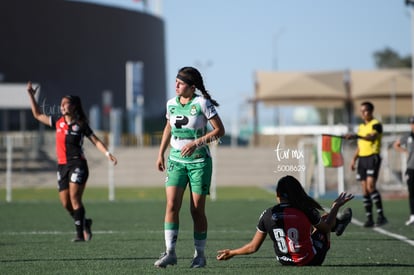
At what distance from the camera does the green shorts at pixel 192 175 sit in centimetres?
Answer: 1090

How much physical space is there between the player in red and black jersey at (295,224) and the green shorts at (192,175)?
0.77 metres

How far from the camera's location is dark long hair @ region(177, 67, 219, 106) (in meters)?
10.8

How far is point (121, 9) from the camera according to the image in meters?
93.4

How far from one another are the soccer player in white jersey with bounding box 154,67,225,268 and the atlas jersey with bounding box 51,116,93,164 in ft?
12.8

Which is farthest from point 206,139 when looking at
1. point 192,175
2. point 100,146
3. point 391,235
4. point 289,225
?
point 391,235

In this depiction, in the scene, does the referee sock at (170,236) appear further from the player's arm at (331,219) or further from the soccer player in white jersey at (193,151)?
the player's arm at (331,219)

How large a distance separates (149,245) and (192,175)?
3.18m

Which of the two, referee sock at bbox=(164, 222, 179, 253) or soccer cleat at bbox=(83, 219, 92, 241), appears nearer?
referee sock at bbox=(164, 222, 179, 253)

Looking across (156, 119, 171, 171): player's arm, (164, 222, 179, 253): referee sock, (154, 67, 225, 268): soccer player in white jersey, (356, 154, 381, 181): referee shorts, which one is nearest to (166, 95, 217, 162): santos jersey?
(154, 67, 225, 268): soccer player in white jersey

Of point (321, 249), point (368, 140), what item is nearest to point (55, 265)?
point (321, 249)

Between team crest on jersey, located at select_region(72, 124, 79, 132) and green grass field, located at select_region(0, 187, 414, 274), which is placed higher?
team crest on jersey, located at select_region(72, 124, 79, 132)

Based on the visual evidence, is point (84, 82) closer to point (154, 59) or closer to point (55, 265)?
point (154, 59)

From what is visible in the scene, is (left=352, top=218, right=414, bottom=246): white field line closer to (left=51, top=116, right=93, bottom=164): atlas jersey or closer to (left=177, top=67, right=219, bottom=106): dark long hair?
(left=177, top=67, right=219, bottom=106): dark long hair

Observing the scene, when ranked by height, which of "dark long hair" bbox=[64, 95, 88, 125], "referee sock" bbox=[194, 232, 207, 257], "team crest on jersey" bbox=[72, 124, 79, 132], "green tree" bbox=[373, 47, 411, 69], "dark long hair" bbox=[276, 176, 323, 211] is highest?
"green tree" bbox=[373, 47, 411, 69]
